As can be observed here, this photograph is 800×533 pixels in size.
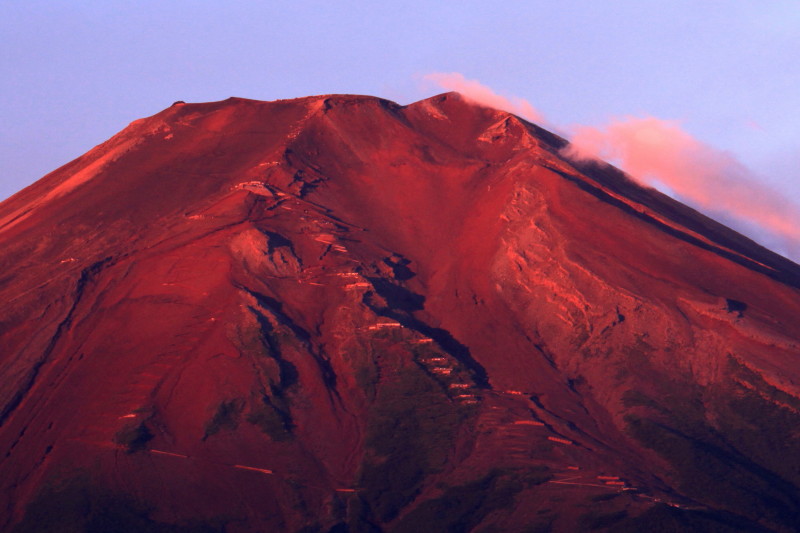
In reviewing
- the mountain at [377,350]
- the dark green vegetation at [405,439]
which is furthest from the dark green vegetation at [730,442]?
the dark green vegetation at [405,439]

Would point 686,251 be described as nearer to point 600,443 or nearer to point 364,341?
point 600,443

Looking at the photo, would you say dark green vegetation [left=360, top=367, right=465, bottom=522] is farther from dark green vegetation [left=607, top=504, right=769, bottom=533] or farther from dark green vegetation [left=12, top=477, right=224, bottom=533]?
dark green vegetation [left=607, top=504, right=769, bottom=533]

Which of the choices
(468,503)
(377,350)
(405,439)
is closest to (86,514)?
(405,439)

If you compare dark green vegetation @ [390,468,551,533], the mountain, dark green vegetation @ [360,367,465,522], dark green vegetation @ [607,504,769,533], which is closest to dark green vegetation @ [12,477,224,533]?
the mountain

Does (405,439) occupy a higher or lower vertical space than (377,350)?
lower

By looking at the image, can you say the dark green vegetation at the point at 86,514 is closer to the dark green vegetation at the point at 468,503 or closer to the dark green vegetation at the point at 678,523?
the dark green vegetation at the point at 468,503

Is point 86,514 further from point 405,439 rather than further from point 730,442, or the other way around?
point 730,442

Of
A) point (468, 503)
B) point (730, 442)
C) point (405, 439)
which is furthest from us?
point (730, 442)
